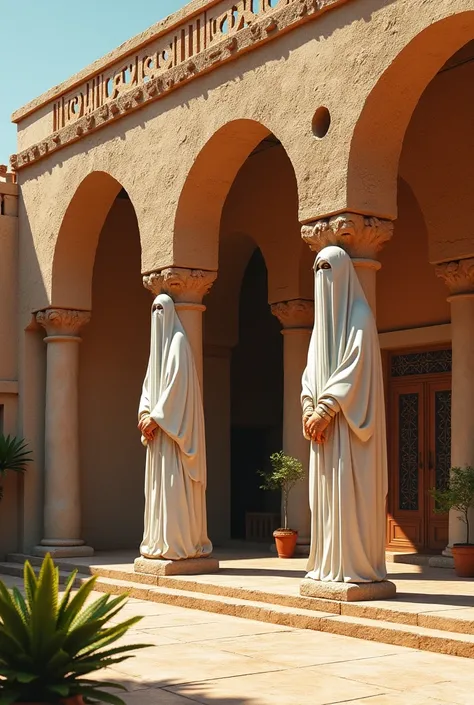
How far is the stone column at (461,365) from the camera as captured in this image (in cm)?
1134

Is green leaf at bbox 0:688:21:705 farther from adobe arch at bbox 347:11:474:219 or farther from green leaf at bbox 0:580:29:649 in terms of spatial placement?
adobe arch at bbox 347:11:474:219

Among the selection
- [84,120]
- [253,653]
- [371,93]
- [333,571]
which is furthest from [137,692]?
[84,120]

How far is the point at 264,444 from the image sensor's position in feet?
63.0

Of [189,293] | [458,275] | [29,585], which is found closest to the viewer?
[29,585]

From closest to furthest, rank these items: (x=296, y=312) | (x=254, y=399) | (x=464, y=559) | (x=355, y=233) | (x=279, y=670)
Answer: (x=279, y=670)
(x=355, y=233)
(x=464, y=559)
(x=296, y=312)
(x=254, y=399)

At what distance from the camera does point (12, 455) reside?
46.0ft

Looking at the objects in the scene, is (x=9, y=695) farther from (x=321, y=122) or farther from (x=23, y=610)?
(x=321, y=122)

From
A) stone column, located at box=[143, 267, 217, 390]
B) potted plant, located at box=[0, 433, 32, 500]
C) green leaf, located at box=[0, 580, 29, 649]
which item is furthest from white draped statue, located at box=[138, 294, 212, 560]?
green leaf, located at box=[0, 580, 29, 649]

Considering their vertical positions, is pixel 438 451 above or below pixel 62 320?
below

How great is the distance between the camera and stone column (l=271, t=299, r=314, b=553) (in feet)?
43.8

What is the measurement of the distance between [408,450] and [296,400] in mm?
1507

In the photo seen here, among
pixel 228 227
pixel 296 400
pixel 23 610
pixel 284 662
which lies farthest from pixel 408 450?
pixel 23 610

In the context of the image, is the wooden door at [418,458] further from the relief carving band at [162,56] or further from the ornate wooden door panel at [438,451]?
the relief carving band at [162,56]

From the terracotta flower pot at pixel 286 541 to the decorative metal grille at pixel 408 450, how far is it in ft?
4.77
